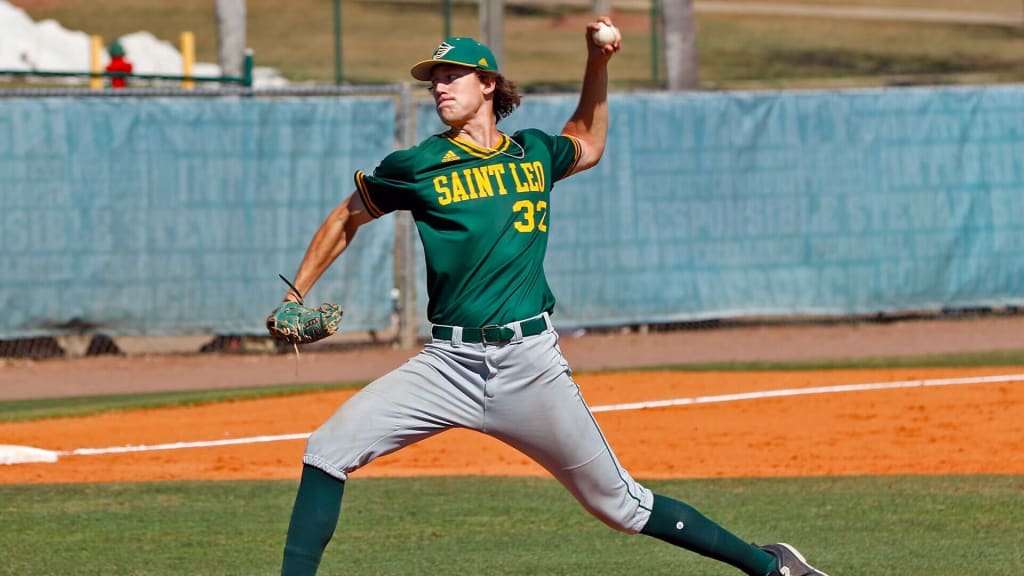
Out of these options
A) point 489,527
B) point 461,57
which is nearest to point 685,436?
point 489,527

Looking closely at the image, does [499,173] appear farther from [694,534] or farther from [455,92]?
[694,534]

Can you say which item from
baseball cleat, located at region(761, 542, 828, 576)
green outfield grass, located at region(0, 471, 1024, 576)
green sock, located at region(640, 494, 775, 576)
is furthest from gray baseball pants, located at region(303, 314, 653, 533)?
green outfield grass, located at region(0, 471, 1024, 576)

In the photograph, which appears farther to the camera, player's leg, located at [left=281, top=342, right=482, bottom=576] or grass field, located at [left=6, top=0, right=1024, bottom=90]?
grass field, located at [left=6, top=0, right=1024, bottom=90]

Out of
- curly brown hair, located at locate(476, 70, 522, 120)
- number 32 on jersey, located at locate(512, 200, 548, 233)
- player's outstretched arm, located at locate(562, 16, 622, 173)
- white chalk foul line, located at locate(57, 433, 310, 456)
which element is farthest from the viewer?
white chalk foul line, located at locate(57, 433, 310, 456)

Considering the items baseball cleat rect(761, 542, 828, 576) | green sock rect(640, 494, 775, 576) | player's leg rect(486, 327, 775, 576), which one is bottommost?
baseball cleat rect(761, 542, 828, 576)

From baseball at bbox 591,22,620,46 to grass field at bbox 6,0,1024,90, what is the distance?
2443 cm

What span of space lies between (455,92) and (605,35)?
0.63 m

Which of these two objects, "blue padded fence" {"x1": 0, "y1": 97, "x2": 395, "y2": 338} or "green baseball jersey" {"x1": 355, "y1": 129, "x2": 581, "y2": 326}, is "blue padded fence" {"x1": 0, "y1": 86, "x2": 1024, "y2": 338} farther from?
"green baseball jersey" {"x1": 355, "y1": 129, "x2": 581, "y2": 326}

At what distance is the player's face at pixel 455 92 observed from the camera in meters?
5.42

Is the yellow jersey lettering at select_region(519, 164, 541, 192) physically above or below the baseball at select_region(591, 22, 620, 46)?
below

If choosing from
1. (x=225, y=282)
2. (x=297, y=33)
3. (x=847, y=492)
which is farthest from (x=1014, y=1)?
(x=847, y=492)

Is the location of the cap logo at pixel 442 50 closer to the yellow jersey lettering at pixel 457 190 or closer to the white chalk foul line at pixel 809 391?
the yellow jersey lettering at pixel 457 190

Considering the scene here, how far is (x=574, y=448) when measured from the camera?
17.5ft

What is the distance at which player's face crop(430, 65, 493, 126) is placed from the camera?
5.42m
